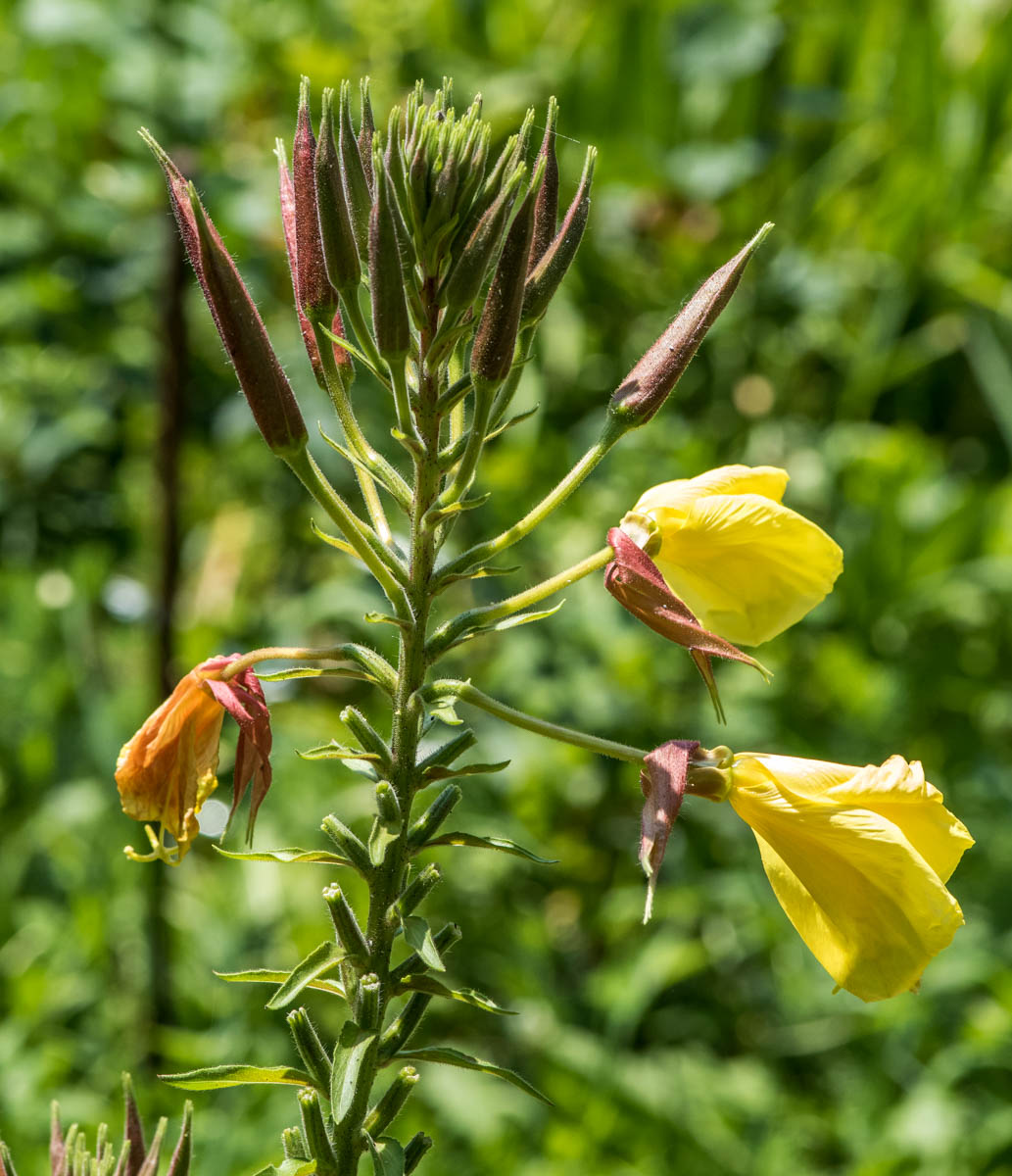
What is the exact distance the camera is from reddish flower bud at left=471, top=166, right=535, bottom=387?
547 millimetres

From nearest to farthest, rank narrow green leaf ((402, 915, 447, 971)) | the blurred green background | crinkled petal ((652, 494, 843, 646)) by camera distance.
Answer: narrow green leaf ((402, 915, 447, 971)), crinkled petal ((652, 494, 843, 646)), the blurred green background

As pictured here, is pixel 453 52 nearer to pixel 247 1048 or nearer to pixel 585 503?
pixel 585 503

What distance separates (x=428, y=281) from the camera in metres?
0.59

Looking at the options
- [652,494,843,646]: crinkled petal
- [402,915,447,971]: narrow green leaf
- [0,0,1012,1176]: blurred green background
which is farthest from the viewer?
[0,0,1012,1176]: blurred green background

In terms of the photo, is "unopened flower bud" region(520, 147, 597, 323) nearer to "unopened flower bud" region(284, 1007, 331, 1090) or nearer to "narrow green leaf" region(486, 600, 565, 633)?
"narrow green leaf" region(486, 600, 565, 633)

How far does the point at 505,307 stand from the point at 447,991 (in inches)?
12.5

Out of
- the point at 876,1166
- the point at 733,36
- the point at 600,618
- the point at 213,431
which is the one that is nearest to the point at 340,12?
the point at 733,36

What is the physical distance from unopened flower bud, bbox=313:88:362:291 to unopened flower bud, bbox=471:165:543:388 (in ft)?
0.25

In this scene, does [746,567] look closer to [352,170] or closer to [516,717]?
[516,717]

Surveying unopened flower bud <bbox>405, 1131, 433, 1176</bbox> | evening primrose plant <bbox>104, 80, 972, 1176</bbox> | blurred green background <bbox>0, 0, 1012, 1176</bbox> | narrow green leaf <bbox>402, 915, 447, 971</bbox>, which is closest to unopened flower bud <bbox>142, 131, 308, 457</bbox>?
evening primrose plant <bbox>104, 80, 972, 1176</bbox>

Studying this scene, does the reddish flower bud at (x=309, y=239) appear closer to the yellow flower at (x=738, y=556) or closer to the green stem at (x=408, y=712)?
the green stem at (x=408, y=712)

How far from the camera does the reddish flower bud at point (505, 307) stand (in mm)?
547

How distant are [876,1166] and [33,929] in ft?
4.04

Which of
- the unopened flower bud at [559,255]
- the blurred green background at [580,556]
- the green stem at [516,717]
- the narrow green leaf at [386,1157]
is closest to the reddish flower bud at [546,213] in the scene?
the unopened flower bud at [559,255]
